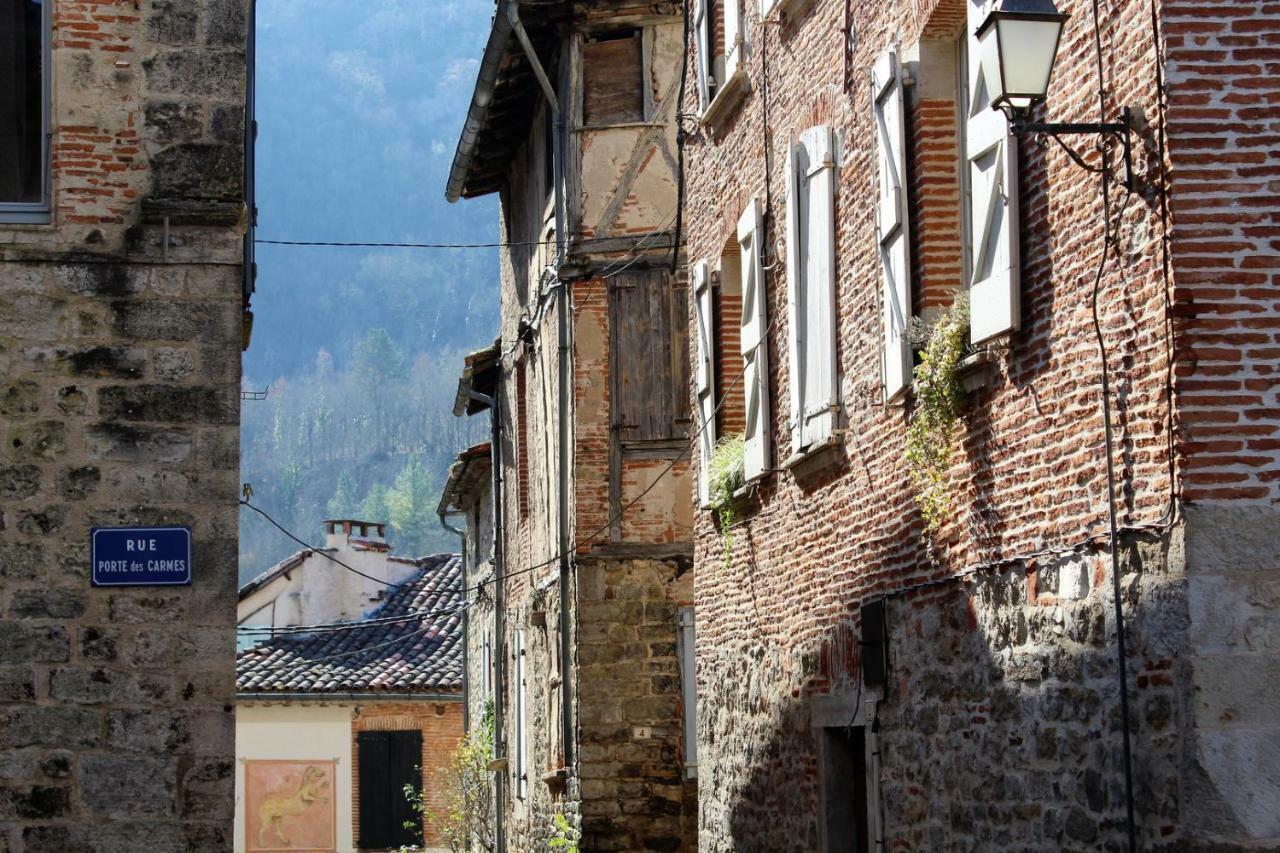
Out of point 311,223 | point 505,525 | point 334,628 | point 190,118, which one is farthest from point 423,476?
point 190,118

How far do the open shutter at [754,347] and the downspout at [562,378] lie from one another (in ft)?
15.3

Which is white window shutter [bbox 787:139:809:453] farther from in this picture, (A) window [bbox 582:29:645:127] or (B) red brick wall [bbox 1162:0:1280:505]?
(A) window [bbox 582:29:645:127]

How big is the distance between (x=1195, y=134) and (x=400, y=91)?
141709 millimetres

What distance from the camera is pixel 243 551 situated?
10875 centimetres

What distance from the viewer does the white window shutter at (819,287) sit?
404 inches

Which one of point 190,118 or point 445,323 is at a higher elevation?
point 445,323

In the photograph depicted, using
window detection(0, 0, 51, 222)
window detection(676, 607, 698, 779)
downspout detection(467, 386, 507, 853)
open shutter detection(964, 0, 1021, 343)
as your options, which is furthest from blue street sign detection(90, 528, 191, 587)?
downspout detection(467, 386, 507, 853)

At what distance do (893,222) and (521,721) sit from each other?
40.1 feet

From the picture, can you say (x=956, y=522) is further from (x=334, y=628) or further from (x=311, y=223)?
(x=311, y=223)

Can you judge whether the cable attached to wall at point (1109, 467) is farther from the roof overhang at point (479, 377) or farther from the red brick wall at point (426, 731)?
the red brick wall at point (426, 731)

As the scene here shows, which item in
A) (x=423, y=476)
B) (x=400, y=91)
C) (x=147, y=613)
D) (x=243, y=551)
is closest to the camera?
(x=147, y=613)

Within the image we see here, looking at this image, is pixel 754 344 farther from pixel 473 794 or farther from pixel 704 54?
pixel 473 794

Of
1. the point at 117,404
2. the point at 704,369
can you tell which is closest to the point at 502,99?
the point at 704,369

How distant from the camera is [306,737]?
28.2 m
